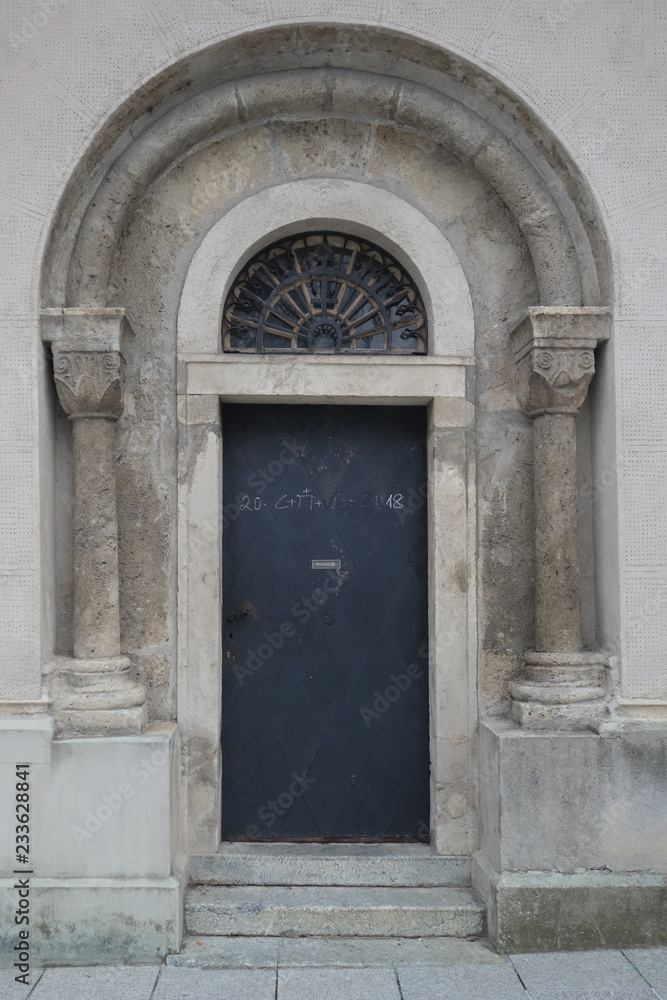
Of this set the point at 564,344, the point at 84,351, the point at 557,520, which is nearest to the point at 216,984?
the point at 557,520

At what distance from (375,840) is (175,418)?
7.56 ft

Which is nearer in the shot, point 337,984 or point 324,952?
point 337,984

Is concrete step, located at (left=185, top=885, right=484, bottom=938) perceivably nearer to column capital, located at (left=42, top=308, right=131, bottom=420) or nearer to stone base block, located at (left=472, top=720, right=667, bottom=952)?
stone base block, located at (left=472, top=720, right=667, bottom=952)

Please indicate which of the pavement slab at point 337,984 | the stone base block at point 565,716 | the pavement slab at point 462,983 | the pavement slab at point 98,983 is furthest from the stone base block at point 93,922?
the stone base block at point 565,716

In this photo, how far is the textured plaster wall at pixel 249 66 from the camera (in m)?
3.76

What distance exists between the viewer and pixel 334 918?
3.86m

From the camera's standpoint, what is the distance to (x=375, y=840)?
14.2ft

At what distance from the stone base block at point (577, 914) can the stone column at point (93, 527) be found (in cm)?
178

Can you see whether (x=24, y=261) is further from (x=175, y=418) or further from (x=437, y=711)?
(x=437, y=711)

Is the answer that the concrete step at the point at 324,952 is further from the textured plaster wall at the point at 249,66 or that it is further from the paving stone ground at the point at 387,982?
the textured plaster wall at the point at 249,66

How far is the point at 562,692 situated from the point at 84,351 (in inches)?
103

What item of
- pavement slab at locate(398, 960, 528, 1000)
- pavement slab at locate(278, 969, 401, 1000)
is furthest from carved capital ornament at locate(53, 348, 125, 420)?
pavement slab at locate(398, 960, 528, 1000)

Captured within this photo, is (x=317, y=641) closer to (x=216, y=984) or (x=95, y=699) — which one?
(x=95, y=699)

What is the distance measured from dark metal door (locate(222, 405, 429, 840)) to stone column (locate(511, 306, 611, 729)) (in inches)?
24.6
